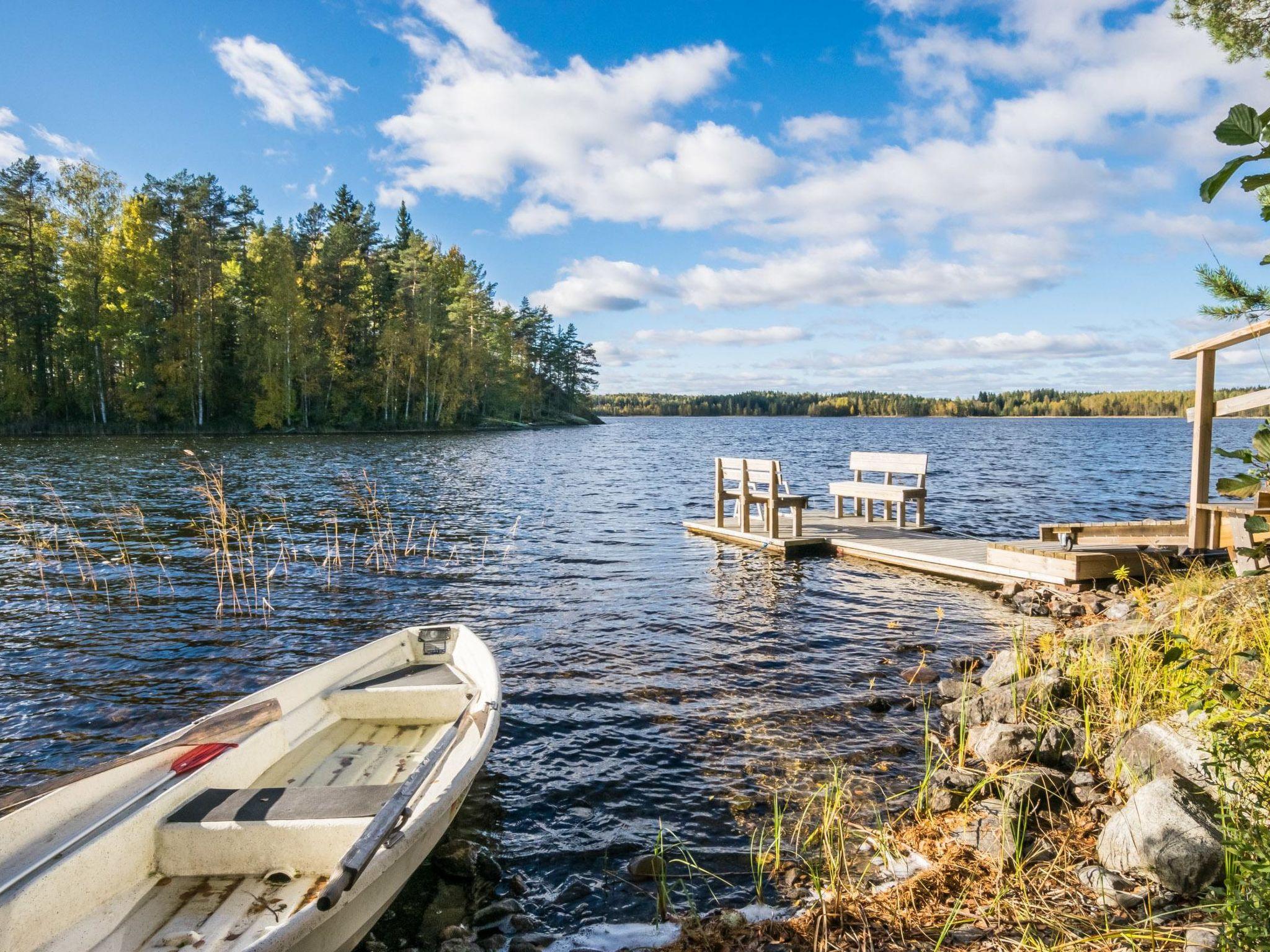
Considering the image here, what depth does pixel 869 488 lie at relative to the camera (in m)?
15.3

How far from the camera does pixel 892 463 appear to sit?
15023 mm

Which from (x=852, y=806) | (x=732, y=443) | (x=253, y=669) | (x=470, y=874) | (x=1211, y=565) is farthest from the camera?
(x=732, y=443)

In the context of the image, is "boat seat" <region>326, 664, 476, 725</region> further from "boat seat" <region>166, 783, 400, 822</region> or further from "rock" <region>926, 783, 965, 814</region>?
"rock" <region>926, 783, 965, 814</region>

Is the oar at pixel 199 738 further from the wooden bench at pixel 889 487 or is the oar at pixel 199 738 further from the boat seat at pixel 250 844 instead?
the wooden bench at pixel 889 487

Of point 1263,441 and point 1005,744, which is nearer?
point 1263,441

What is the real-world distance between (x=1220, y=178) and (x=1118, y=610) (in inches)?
355

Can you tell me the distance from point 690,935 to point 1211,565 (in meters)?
9.47

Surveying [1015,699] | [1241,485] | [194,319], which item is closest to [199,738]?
[1241,485]

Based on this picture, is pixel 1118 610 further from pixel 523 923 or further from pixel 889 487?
pixel 523 923

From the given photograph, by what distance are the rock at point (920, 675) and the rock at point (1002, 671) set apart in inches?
17.7

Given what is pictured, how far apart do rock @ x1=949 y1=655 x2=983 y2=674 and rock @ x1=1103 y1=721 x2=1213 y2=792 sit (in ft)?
9.67

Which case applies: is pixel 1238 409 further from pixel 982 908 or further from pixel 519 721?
pixel 519 721

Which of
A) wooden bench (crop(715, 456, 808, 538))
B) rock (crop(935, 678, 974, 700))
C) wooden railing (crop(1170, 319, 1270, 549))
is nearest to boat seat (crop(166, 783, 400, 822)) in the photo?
rock (crop(935, 678, 974, 700))

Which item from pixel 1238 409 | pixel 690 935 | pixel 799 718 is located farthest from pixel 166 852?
pixel 1238 409
